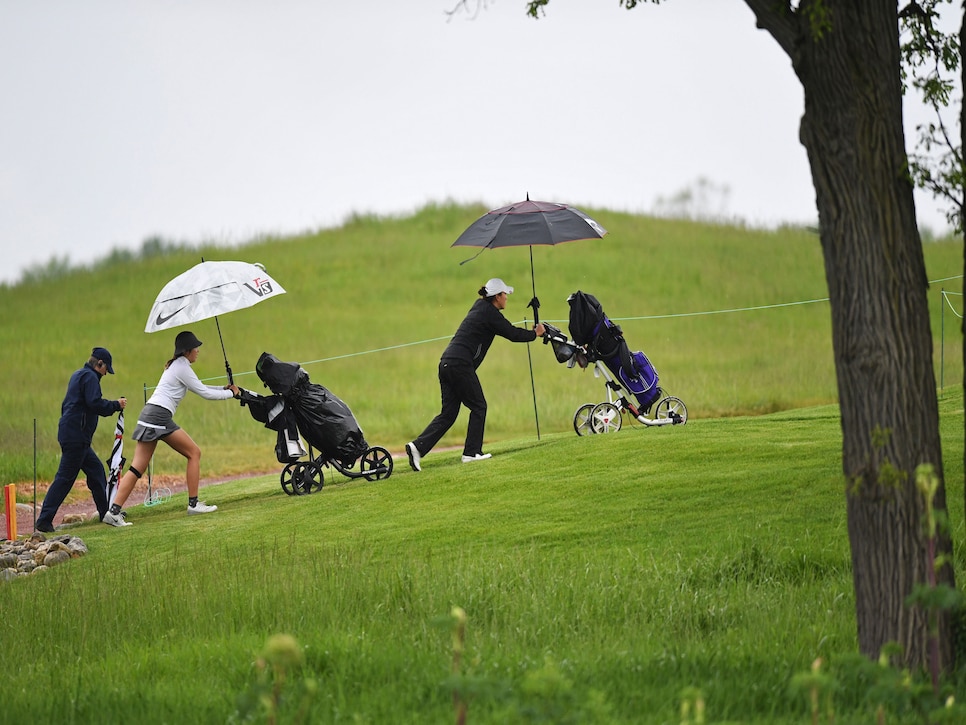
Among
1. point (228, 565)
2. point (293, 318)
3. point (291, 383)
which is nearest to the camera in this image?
point (228, 565)

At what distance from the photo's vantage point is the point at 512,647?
19.1 feet

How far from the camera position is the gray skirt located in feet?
37.9

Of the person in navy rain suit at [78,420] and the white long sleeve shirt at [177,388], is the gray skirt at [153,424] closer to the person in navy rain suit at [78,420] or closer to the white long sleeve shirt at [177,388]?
the white long sleeve shirt at [177,388]

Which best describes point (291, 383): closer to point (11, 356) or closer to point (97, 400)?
point (97, 400)

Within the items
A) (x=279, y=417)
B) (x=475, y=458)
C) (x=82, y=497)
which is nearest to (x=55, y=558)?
(x=279, y=417)

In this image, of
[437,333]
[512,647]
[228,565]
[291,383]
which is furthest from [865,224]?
[437,333]

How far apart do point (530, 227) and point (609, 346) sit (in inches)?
60.6

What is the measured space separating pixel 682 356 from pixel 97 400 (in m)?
15.9

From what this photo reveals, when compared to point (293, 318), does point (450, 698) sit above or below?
below

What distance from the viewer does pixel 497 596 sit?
678 cm

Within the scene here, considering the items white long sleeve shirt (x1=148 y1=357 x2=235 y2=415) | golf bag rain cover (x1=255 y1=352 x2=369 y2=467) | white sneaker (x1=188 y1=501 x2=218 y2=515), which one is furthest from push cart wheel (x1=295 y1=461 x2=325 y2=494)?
white long sleeve shirt (x1=148 y1=357 x2=235 y2=415)

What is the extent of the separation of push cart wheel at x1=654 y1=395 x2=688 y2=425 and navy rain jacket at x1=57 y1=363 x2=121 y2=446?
599 centimetres

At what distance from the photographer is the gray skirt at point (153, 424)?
11555 mm

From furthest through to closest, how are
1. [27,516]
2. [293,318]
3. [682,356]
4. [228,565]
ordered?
1. [293,318]
2. [682,356]
3. [27,516]
4. [228,565]
